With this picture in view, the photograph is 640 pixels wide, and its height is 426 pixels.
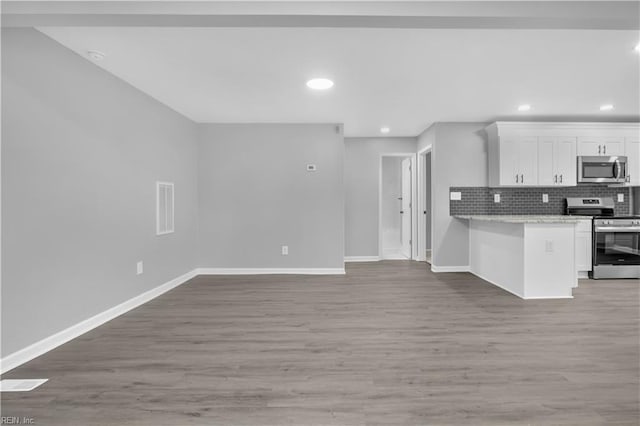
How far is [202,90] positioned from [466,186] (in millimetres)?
4063

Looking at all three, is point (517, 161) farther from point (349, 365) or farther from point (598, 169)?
point (349, 365)

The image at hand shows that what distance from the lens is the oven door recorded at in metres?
4.91

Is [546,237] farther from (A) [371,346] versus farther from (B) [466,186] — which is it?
(A) [371,346]

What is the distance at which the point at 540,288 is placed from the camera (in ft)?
12.8

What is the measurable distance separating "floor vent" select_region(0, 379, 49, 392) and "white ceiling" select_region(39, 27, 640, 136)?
7.71 feet

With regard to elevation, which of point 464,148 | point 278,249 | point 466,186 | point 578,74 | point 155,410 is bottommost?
point 155,410

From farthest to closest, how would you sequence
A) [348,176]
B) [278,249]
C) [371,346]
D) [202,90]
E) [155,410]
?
1. [348,176]
2. [278,249]
3. [202,90]
4. [371,346]
5. [155,410]

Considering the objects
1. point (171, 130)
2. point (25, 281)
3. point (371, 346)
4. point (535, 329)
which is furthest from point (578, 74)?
point (25, 281)

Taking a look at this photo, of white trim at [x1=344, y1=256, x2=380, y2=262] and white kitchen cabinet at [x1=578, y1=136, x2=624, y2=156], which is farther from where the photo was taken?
white trim at [x1=344, y1=256, x2=380, y2=262]

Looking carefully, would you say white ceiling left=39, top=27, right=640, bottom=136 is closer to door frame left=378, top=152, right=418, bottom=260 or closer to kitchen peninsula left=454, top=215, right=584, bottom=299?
kitchen peninsula left=454, top=215, right=584, bottom=299

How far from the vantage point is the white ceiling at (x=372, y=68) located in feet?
8.44

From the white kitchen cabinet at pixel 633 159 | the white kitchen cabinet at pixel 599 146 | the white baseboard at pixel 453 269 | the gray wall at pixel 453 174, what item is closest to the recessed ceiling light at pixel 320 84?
the gray wall at pixel 453 174

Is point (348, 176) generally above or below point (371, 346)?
above

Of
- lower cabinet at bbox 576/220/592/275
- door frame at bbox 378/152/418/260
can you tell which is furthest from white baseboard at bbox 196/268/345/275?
lower cabinet at bbox 576/220/592/275
